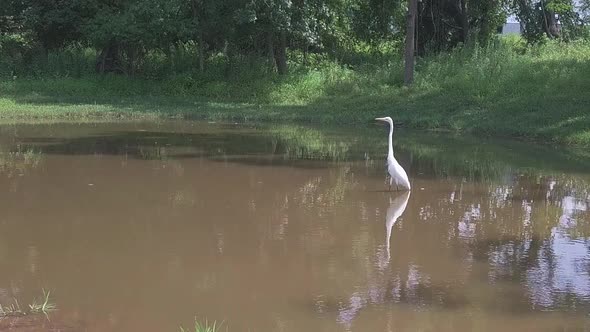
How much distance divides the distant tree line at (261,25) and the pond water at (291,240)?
10852mm

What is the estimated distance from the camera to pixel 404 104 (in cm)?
1869

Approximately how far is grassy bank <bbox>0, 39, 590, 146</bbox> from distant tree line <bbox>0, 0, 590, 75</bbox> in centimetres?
133

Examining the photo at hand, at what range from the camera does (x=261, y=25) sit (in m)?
22.5

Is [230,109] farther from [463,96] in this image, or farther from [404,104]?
[463,96]

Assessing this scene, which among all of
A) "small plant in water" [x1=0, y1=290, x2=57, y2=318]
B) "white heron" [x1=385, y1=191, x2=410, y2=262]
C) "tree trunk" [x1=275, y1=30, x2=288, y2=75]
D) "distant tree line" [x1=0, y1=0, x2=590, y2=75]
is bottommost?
"small plant in water" [x1=0, y1=290, x2=57, y2=318]

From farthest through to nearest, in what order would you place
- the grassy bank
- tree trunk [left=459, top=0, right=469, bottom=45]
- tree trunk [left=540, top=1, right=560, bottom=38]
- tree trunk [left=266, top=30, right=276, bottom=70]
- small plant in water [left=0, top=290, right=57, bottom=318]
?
1. tree trunk [left=459, top=0, right=469, bottom=45]
2. tree trunk [left=540, top=1, right=560, bottom=38]
3. tree trunk [left=266, top=30, right=276, bottom=70]
4. the grassy bank
5. small plant in water [left=0, top=290, right=57, bottom=318]

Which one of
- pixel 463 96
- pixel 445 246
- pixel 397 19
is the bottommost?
pixel 445 246

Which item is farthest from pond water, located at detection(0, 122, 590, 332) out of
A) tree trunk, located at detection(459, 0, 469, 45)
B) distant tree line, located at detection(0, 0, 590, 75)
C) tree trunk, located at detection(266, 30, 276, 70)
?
tree trunk, located at detection(459, 0, 469, 45)

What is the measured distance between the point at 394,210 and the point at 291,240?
1.93 m

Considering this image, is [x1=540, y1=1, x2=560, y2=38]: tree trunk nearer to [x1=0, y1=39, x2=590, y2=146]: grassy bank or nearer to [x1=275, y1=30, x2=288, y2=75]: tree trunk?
[x1=0, y1=39, x2=590, y2=146]: grassy bank

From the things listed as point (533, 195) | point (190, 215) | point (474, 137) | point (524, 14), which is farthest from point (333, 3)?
point (190, 215)

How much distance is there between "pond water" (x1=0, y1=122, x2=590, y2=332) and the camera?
16.5 feet

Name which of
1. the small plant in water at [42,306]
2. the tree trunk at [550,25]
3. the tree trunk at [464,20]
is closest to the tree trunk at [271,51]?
the tree trunk at [464,20]

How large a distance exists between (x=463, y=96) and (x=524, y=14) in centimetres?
964
